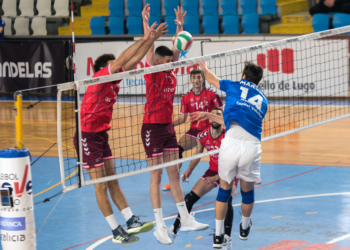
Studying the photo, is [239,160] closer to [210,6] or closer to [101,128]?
[101,128]

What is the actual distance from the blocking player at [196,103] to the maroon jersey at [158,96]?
1.53 meters

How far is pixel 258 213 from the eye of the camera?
650 centimetres

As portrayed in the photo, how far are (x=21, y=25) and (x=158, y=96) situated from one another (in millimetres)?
15353

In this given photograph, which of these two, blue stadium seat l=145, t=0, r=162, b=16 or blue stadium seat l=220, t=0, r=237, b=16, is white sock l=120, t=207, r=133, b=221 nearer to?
blue stadium seat l=220, t=0, r=237, b=16

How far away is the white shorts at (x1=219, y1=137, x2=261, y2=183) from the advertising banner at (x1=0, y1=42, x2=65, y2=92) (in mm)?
12809

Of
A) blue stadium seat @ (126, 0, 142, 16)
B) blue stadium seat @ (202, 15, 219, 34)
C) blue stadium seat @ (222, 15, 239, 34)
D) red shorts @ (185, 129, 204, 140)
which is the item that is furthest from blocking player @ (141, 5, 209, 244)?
blue stadium seat @ (126, 0, 142, 16)

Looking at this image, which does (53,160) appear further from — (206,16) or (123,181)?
(206,16)

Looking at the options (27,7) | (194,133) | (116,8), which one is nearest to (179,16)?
(194,133)


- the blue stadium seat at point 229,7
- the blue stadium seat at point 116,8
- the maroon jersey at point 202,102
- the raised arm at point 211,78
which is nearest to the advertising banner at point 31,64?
the blue stadium seat at point 116,8

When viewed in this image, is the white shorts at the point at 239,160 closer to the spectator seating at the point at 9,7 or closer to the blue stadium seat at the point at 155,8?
the blue stadium seat at the point at 155,8

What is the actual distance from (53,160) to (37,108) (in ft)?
22.6

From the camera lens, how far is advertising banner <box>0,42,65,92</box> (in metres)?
16.9

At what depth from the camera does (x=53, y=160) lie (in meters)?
9.77

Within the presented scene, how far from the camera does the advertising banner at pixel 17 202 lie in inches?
144
